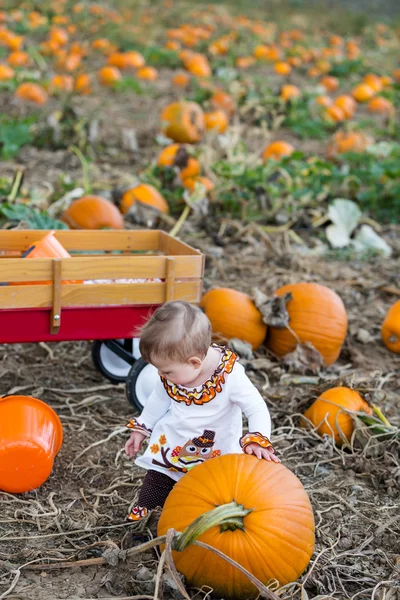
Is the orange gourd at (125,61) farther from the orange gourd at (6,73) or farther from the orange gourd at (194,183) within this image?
the orange gourd at (194,183)

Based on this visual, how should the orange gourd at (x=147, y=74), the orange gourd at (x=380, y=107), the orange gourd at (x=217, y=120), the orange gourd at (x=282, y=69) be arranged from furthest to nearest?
1. the orange gourd at (x=282, y=69)
2. the orange gourd at (x=147, y=74)
3. the orange gourd at (x=380, y=107)
4. the orange gourd at (x=217, y=120)

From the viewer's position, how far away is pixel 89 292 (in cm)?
369

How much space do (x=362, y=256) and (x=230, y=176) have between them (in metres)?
1.23

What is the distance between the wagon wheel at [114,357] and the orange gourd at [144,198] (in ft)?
7.48

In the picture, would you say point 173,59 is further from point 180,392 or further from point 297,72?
point 180,392

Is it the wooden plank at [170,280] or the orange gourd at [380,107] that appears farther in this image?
the orange gourd at [380,107]

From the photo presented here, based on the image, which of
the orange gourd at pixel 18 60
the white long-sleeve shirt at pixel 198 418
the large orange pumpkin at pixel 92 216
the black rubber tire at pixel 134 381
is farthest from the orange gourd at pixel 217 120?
the white long-sleeve shirt at pixel 198 418

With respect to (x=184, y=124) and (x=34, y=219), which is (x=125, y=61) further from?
(x=34, y=219)

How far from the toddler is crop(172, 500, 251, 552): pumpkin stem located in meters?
0.26

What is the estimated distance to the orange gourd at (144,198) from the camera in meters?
6.40

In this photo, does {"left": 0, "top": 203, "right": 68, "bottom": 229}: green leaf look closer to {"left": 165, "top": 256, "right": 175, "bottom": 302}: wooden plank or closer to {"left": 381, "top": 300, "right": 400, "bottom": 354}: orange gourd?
{"left": 165, "top": 256, "right": 175, "bottom": 302}: wooden plank

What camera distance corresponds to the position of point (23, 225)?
4.82m

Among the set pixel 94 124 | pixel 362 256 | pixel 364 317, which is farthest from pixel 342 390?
pixel 94 124

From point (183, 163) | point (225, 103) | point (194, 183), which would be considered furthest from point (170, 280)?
point (225, 103)
